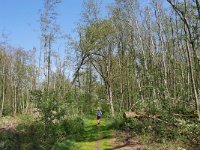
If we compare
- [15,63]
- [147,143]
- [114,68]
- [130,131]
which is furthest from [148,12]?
[15,63]

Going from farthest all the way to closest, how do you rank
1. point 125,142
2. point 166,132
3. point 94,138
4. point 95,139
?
point 94,138
point 95,139
point 125,142
point 166,132

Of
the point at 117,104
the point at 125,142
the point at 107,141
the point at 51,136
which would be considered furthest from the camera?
the point at 117,104

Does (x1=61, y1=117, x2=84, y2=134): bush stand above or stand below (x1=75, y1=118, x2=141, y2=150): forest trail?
above

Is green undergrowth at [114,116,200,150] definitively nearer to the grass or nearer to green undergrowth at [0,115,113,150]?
the grass

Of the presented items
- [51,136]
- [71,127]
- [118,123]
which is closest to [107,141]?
[118,123]

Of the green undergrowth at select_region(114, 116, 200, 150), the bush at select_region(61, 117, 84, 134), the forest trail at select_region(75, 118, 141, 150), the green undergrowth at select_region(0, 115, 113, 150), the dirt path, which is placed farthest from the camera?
the bush at select_region(61, 117, 84, 134)

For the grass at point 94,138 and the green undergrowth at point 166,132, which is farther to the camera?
the grass at point 94,138

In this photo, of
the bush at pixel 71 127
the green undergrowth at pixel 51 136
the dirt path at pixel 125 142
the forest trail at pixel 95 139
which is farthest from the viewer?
the bush at pixel 71 127

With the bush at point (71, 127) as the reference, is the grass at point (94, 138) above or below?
below

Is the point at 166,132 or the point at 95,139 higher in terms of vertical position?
the point at 166,132

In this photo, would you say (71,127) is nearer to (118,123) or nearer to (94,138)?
(94,138)

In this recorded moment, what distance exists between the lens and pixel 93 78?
174ft

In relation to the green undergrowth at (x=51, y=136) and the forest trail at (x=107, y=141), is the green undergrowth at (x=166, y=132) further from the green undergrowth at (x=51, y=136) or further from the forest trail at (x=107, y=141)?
the green undergrowth at (x=51, y=136)

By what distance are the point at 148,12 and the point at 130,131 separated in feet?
48.8
